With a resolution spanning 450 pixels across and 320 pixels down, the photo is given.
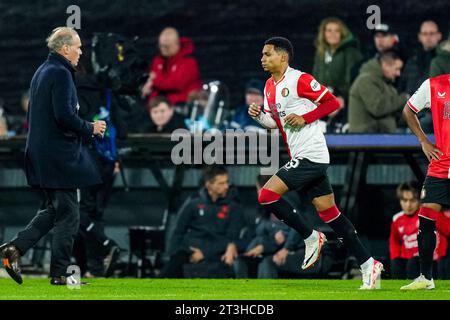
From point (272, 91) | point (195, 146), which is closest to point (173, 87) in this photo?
point (195, 146)

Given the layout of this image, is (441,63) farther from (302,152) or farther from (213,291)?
(213,291)

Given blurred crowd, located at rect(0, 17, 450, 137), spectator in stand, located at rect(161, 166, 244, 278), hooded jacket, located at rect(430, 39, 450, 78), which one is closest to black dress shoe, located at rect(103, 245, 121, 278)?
spectator in stand, located at rect(161, 166, 244, 278)

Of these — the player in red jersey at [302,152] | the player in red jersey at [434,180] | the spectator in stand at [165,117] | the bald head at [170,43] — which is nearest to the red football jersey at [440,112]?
the player in red jersey at [434,180]

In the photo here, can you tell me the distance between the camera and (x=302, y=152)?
1010 centimetres

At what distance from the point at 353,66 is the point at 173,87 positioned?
7.64 ft

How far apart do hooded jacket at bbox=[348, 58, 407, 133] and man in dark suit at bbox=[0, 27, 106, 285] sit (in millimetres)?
3919

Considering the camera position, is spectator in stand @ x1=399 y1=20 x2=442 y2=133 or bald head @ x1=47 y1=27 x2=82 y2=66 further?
spectator in stand @ x1=399 y1=20 x2=442 y2=133

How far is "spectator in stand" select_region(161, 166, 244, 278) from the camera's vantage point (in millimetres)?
13469

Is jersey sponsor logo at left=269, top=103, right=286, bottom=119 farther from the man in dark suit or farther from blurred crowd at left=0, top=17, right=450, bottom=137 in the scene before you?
blurred crowd at left=0, top=17, right=450, bottom=137

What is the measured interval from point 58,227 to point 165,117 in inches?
182

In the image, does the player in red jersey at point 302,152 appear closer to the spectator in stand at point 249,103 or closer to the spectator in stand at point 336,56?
the spectator in stand at point 336,56

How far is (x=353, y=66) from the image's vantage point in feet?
47.0

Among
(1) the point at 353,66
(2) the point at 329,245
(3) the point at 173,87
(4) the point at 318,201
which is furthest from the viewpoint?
(3) the point at 173,87

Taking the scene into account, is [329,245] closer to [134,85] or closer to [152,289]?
[134,85]
